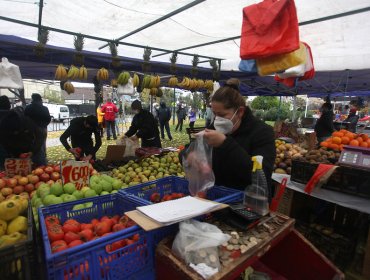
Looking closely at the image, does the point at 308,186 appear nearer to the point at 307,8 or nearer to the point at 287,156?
the point at 287,156

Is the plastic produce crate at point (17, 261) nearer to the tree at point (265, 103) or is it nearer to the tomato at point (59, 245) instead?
the tomato at point (59, 245)

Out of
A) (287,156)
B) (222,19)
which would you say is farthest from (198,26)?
(287,156)

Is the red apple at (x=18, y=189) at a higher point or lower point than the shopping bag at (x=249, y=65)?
lower

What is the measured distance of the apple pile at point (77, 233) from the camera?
1169 millimetres

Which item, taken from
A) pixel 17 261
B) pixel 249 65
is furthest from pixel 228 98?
pixel 249 65

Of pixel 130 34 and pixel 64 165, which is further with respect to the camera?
pixel 130 34

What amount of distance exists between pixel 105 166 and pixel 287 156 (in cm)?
310

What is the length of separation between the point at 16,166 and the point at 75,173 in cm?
124

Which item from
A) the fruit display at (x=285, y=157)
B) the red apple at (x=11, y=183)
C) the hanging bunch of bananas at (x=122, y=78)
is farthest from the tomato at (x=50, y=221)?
the hanging bunch of bananas at (x=122, y=78)

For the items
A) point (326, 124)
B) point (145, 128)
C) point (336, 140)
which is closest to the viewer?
point (336, 140)

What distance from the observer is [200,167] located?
5.60ft

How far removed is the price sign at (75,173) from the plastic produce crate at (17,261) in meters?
0.95

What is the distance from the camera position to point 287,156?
4.16m

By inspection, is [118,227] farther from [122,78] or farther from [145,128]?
[122,78]
